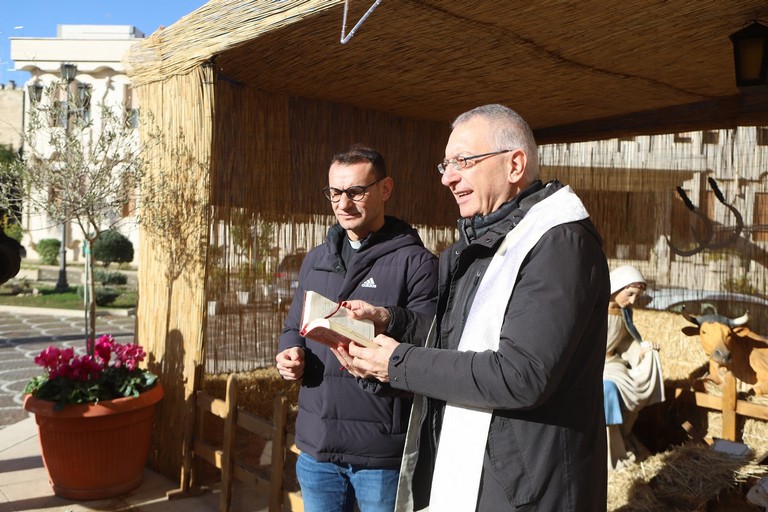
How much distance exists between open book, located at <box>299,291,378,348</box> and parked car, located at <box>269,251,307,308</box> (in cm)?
334

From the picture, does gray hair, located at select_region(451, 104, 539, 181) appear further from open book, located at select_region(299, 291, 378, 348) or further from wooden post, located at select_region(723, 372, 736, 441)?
wooden post, located at select_region(723, 372, 736, 441)

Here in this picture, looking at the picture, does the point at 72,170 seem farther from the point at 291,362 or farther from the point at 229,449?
the point at 291,362

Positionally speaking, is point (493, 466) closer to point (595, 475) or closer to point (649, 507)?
point (595, 475)

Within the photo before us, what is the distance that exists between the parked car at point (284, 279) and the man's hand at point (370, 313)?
3.20 meters

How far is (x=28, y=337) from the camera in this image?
12.0 meters

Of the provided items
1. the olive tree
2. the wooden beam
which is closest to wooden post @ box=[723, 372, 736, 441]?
the wooden beam

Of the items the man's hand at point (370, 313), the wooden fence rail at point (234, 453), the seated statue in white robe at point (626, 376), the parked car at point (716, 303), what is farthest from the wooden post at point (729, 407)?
the man's hand at point (370, 313)

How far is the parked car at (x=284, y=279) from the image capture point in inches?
210

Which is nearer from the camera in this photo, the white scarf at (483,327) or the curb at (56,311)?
the white scarf at (483,327)

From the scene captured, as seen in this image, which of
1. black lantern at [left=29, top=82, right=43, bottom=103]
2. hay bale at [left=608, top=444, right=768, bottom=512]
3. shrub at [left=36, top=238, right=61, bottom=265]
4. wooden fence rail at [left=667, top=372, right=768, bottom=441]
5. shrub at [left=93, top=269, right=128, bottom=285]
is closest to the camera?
hay bale at [left=608, top=444, right=768, bottom=512]

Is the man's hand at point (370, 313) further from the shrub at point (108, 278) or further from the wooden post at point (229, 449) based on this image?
the shrub at point (108, 278)

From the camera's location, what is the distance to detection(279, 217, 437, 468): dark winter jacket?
2420 millimetres

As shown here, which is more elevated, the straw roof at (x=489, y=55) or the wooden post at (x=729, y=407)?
the straw roof at (x=489, y=55)

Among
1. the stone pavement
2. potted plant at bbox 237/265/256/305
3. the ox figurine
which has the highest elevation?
potted plant at bbox 237/265/256/305
